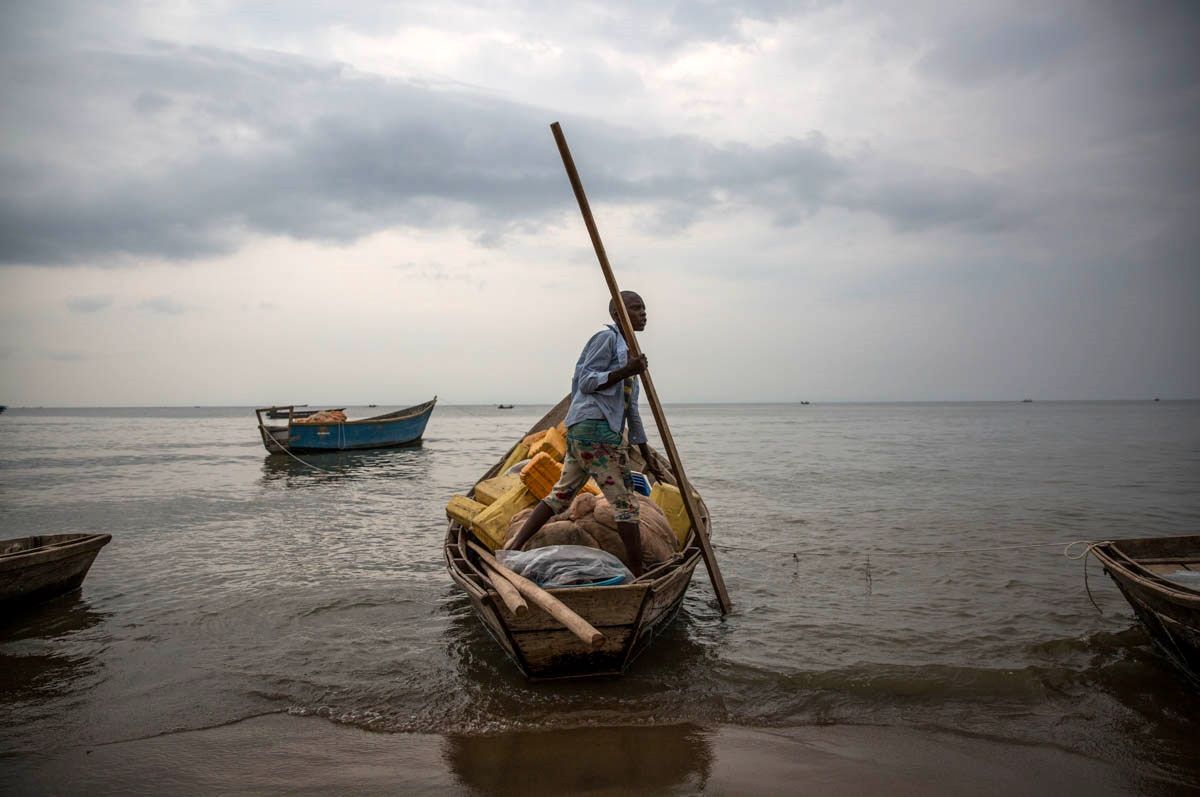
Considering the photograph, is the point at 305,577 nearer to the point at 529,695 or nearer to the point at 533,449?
the point at 533,449

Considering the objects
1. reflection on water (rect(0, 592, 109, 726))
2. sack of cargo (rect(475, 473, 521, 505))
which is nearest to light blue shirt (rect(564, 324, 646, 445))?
sack of cargo (rect(475, 473, 521, 505))

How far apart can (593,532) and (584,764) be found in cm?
178

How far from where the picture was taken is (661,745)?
3.46 meters

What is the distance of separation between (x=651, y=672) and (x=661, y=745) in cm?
94

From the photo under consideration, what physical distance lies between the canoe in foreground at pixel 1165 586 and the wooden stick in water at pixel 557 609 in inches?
133

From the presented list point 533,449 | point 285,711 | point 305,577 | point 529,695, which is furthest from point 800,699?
point 305,577

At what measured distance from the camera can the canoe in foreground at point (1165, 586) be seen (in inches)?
156

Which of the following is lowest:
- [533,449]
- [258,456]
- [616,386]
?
[258,456]

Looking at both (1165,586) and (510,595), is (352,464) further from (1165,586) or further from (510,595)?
(1165,586)

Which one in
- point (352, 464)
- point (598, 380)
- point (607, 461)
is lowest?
point (352, 464)

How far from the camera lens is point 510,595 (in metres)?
3.67

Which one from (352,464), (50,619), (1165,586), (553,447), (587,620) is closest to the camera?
(587,620)

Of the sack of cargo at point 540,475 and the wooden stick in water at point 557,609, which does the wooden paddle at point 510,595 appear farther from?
the sack of cargo at point 540,475

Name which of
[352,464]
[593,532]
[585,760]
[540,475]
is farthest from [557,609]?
[352,464]
